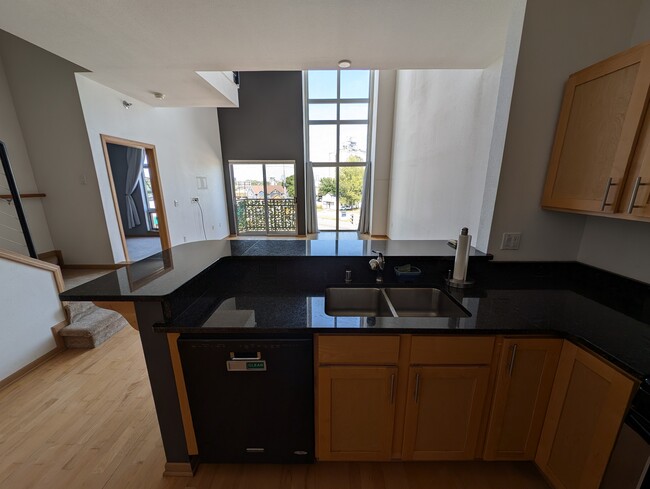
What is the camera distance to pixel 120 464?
1365 mm

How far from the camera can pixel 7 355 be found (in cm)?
187

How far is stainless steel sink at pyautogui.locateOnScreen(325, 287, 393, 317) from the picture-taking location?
5.17 feet

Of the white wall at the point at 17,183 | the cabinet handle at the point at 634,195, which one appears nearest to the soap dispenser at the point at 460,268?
the cabinet handle at the point at 634,195

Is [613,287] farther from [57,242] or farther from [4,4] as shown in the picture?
[57,242]

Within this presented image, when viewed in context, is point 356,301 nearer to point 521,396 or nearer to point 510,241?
point 521,396

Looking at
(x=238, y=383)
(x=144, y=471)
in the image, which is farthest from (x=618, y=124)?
(x=144, y=471)

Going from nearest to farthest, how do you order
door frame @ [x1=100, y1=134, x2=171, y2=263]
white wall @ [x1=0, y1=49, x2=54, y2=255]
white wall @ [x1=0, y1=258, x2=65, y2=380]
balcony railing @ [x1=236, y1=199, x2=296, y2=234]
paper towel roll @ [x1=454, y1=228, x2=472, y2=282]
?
paper towel roll @ [x1=454, y1=228, x2=472, y2=282], white wall @ [x1=0, y1=258, x2=65, y2=380], white wall @ [x1=0, y1=49, x2=54, y2=255], door frame @ [x1=100, y1=134, x2=171, y2=263], balcony railing @ [x1=236, y1=199, x2=296, y2=234]

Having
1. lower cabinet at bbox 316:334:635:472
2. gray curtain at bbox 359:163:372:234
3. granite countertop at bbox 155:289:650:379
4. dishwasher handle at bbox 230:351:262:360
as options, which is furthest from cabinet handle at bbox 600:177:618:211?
gray curtain at bbox 359:163:372:234

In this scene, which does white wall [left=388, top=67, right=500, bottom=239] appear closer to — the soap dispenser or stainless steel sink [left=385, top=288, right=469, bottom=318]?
the soap dispenser

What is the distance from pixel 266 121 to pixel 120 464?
670 centimetres

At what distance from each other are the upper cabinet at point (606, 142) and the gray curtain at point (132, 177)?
7225mm

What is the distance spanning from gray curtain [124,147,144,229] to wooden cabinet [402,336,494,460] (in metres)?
7.08

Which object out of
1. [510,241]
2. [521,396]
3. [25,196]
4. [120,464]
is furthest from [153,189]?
[521,396]

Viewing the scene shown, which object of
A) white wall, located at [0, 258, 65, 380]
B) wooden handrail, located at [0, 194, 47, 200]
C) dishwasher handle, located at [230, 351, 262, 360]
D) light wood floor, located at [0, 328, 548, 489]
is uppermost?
wooden handrail, located at [0, 194, 47, 200]
